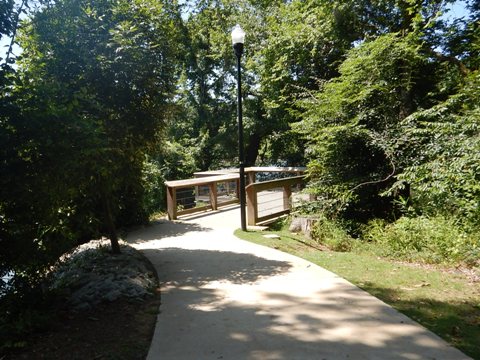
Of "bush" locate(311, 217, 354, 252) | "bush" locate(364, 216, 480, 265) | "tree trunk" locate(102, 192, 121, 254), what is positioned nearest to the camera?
"bush" locate(364, 216, 480, 265)

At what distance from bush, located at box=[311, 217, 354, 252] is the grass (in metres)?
0.91

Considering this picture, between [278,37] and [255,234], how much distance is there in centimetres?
870

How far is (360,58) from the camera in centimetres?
913

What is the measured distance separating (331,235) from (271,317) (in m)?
4.80

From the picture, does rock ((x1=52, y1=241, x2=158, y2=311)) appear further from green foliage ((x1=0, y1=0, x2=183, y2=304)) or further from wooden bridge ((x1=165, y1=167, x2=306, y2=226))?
A: wooden bridge ((x1=165, y1=167, x2=306, y2=226))

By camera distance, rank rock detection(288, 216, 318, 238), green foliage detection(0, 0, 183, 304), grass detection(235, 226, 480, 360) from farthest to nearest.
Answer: rock detection(288, 216, 318, 238), green foliage detection(0, 0, 183, 304), grass detection(235, 226, 480, 360)

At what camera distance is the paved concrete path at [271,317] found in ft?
10.00

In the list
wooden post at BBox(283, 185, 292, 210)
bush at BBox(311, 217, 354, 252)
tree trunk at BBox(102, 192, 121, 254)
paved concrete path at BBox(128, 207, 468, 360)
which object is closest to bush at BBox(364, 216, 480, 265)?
bush at BBox(311, 217, 354, 252)

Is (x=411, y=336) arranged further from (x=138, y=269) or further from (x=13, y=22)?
(x=13, y=22)

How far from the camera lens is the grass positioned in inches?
133

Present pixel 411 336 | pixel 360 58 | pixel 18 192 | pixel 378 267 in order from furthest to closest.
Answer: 1. pixel 360 58
2. pixel 378 267
3. pixel 18 192
4. pixel 411 336

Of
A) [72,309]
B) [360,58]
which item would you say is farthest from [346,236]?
[72,309]

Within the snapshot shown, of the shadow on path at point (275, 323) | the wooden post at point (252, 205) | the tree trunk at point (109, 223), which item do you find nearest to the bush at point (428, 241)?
the shadow on path at point (275, 323)

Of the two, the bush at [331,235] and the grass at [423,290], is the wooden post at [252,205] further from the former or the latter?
the grass at [423,290]
